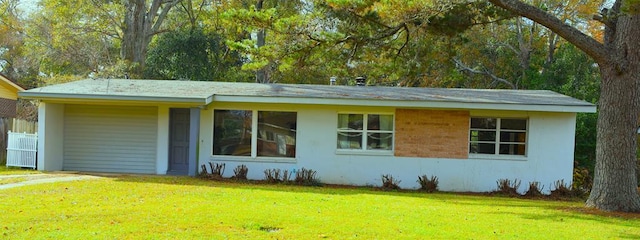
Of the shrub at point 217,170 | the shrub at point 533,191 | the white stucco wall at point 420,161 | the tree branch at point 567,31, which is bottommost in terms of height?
the shrub at point 533,191

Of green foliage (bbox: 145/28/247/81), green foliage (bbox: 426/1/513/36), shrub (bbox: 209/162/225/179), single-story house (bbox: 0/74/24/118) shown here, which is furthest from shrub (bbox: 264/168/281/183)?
green foliage (bbox: 145/28/247/81)

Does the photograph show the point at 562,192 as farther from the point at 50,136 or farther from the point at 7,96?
the point at 7,96

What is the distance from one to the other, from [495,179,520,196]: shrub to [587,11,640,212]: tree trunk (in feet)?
12.5

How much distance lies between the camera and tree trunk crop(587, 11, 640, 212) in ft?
39.1

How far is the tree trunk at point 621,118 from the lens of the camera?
11922mm

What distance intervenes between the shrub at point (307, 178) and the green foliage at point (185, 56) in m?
13.8

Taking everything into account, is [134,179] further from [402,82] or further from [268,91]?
[402,82]

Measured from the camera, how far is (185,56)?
28609 millimetres

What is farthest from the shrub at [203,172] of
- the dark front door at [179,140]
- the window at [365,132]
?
the window at [365,132]

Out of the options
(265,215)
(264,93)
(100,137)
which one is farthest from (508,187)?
(100,137)

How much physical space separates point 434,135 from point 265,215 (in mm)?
8076

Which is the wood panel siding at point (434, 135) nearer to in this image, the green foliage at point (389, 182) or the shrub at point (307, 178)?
the green foliage at point (389, 182)

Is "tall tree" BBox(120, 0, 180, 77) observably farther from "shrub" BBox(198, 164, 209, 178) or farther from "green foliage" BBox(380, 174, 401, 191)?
"green foliage" BBox(380, 174, 401, 191)

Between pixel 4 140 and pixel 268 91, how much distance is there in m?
8.93
